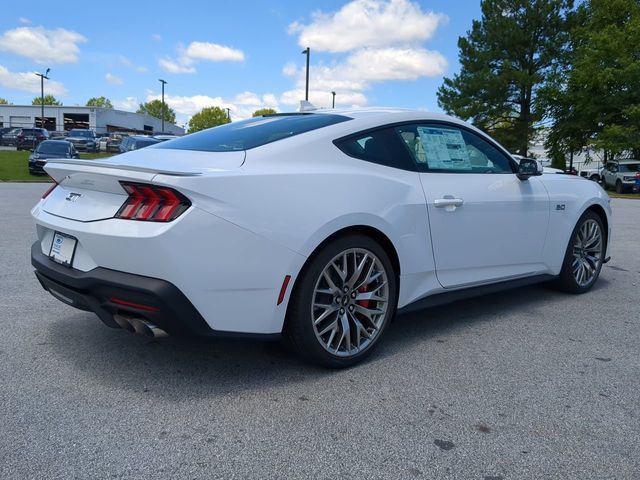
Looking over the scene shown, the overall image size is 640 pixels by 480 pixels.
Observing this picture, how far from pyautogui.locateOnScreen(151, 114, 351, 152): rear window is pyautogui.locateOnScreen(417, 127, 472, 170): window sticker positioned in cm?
64

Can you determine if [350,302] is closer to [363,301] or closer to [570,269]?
[363,301]

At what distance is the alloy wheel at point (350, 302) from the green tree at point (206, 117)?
115 m

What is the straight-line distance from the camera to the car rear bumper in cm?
254

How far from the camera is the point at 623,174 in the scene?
27719mm

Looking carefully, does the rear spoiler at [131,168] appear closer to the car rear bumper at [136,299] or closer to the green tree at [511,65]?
the car rear bumper at [136,299]

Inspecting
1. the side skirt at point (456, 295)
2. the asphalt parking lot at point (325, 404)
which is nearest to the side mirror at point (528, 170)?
the side skirt at point (456, 295)

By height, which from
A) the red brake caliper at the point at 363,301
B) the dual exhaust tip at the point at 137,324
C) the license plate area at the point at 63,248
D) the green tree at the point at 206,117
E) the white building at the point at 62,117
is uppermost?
the green tree at the point at 206,117

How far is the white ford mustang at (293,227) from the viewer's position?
2580 millimetres

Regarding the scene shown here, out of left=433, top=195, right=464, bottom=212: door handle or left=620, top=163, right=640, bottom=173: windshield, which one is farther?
left=620, top=163, right=640, bottom=173: windshield

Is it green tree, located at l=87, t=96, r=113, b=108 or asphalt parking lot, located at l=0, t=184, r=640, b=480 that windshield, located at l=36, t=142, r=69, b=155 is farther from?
green tree, located at l=87, t=96, r=113, b=108

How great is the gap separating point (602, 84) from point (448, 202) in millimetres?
32891

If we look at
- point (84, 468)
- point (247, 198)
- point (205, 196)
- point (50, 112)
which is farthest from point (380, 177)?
point (50, 112)

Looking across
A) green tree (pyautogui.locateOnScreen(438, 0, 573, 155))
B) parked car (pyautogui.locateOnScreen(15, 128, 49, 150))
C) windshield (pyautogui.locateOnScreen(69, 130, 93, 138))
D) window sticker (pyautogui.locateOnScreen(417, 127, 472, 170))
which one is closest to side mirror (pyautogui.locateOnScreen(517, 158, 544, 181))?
window sticker (pyautogui.locateOnScreen(417, 127, 472, 170))

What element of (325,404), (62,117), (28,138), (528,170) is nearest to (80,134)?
(28,138)
